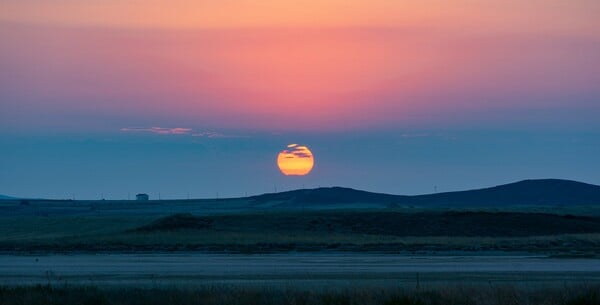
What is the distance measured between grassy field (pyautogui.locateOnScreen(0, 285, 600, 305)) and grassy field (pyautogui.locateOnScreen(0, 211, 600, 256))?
29315 millimetres

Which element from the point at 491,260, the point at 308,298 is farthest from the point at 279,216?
the point at 308,298

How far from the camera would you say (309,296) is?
87.2 ft

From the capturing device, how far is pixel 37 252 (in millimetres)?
60594

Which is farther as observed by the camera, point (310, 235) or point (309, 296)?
point (310, 235)

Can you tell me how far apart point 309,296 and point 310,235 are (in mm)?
48401

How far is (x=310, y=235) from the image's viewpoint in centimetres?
7494

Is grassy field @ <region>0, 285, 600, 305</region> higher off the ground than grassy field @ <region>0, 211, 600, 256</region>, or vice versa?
grassy field @ <region>0, 211, 600, 256</region>

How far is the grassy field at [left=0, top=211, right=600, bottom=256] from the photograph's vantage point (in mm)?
63281

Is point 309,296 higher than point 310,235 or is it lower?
lower

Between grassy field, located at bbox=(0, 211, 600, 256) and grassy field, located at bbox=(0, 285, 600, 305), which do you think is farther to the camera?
grassy field, located at bbox=(0, 211, 600, 256)

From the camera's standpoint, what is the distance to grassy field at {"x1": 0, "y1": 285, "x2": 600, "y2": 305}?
1003 inches

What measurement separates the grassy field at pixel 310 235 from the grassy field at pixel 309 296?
2932 centimetres

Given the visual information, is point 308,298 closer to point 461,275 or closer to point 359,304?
point 359,304

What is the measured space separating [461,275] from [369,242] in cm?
2860
